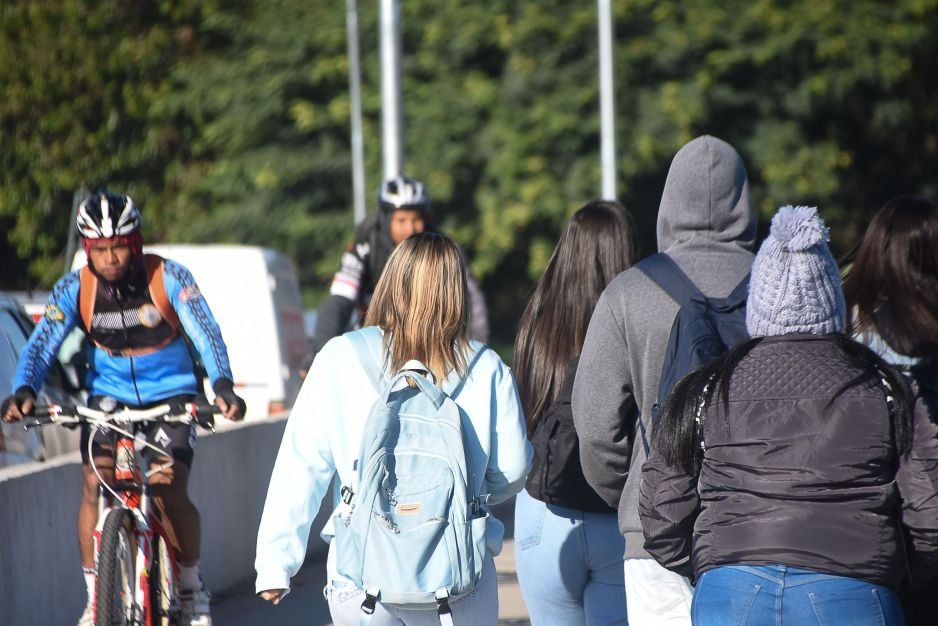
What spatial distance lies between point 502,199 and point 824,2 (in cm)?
708

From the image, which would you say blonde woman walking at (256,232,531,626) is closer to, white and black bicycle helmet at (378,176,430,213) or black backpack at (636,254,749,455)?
black backpack at (636,254,749,455)

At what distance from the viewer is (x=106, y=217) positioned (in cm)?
606

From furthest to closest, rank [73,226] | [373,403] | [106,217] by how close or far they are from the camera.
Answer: [73,226] → [106,217] → [373,403]

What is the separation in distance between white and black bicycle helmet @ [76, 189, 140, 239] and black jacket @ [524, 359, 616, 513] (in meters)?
2.24

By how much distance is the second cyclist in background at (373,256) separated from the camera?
25.6ft

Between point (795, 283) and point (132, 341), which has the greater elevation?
point (795, 283)

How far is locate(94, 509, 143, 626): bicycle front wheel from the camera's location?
5484 millimetres

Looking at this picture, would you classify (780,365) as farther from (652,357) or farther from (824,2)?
(824,2)

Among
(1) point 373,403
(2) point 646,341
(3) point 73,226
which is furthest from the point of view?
(3) point 73,226

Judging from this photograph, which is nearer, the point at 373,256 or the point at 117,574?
the point at 117,574

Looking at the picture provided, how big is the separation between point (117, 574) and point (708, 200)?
2725mm

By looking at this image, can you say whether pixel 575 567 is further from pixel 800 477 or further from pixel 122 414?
pixel 122 414

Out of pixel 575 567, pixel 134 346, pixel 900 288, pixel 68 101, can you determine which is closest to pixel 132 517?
pixel 134 346

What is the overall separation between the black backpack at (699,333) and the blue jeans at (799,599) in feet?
1.86
